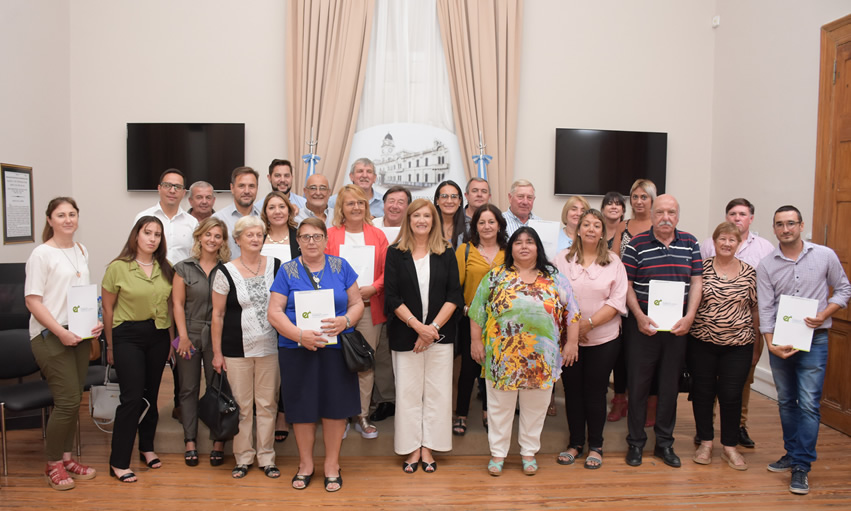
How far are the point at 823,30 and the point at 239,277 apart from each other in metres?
5.14

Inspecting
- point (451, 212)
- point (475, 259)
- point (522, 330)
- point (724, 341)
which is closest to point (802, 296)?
point (724, 341)

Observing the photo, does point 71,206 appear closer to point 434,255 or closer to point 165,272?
point 165,272

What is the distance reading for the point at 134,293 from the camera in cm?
337

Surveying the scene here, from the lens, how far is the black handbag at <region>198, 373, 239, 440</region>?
11.1ft

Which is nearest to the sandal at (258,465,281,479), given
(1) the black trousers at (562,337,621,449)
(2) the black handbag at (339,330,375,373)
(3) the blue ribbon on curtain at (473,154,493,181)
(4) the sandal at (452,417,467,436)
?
(2) the black handbag at (339,330,375,373)

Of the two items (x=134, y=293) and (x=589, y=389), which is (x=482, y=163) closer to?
(x=589, y=389)

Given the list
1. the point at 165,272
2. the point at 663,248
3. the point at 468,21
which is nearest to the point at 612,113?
the point at 468,21

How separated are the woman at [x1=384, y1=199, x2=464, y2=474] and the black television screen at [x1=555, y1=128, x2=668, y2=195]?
3525 mm

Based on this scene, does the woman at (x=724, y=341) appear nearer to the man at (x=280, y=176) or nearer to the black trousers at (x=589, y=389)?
the black trousers at (x=589, y=389)

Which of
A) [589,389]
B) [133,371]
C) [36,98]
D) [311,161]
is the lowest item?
[589,389]

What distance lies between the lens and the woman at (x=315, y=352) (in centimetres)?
327

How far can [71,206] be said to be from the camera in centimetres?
337

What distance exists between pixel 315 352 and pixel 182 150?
13.2 ft

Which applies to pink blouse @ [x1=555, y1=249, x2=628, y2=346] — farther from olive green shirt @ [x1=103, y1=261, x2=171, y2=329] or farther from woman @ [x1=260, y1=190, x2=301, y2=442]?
olive green shirt @ [x1=103, y1=261, x2=171, y2=329]
